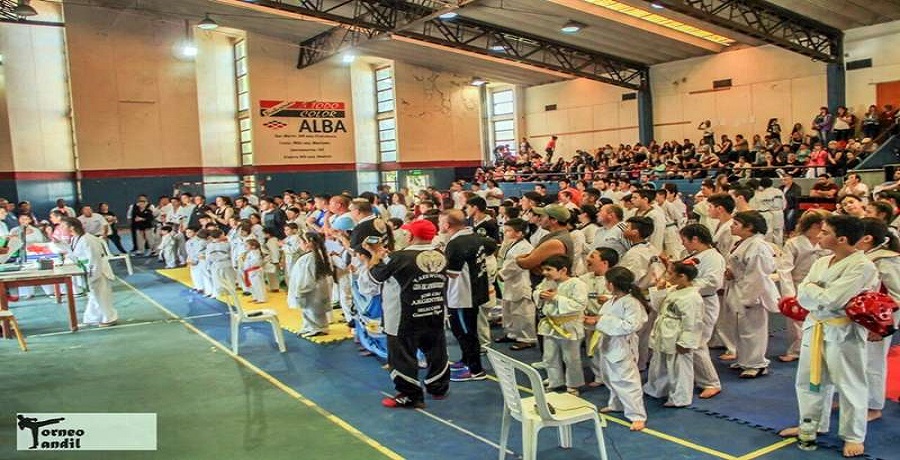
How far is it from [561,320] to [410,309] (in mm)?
1251

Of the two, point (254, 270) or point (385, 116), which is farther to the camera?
point (385, 116)

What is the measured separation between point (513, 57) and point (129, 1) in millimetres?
11422

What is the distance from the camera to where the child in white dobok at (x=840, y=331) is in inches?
167

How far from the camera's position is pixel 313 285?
8.31m

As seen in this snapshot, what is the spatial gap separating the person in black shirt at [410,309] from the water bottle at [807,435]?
2.78 metres

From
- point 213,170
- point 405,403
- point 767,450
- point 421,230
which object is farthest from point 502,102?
point 767,450

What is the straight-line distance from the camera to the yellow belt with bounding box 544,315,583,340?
18.7 ft

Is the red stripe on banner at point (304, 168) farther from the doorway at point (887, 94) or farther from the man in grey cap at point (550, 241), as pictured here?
the man in grey cap at point (550, 241)

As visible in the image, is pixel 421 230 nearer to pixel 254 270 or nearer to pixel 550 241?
pixel 550 241

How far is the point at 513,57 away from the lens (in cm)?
2020

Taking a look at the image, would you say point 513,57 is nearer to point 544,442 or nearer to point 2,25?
point 2,25

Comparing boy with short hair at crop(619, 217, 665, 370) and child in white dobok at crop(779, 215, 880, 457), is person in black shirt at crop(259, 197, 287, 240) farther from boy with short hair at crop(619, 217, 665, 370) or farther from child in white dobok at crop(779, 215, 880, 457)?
child in white dobok at crop(779, 215, 880, 457)

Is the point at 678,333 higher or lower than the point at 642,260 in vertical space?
lower

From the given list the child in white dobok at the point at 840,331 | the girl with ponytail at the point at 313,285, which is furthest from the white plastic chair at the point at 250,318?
the child in white dobok at the point at 840,331
